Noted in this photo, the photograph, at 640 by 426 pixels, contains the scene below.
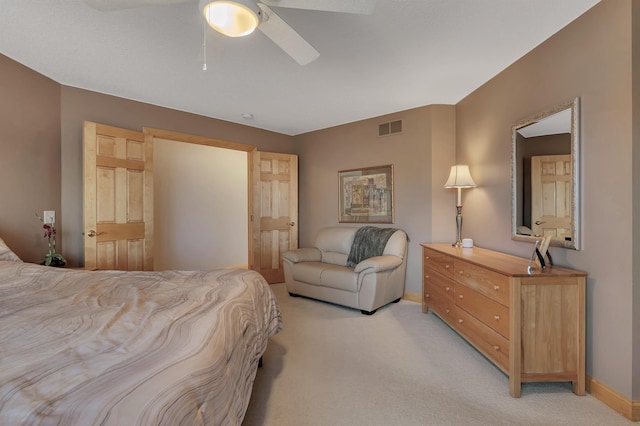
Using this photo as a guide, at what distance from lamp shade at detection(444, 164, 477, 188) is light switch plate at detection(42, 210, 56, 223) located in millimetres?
4078

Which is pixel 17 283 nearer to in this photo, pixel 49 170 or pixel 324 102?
pixel 49 170

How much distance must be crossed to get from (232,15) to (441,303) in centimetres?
292

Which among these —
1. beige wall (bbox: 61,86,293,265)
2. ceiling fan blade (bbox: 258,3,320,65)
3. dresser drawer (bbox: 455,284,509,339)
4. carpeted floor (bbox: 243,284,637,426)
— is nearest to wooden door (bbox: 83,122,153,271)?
beige wall (bbox: 61,86,293,265)

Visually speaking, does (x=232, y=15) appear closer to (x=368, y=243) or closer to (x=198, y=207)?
(x=368, y=243)

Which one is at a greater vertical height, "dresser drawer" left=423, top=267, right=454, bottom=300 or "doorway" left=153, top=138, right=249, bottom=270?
"doorway" left=153, top=138, right=249, bottom=270

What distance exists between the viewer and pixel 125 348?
0.99m

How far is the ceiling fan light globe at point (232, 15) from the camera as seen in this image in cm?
144

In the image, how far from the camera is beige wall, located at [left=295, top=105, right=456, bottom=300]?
12.3 feet

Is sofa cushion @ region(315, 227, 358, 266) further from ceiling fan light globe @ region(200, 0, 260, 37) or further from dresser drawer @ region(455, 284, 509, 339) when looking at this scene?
ceiling fan light globe @ region(200, 0, 260, 37)

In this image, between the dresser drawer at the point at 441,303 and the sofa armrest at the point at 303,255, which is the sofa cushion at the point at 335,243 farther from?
the dresser drawer at the point at 441,303

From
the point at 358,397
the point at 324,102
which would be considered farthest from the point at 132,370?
the point at 324,102

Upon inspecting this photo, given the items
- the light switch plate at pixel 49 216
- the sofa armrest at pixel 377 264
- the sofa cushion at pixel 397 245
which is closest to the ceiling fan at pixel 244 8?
the light switch plate at pixel 49 216

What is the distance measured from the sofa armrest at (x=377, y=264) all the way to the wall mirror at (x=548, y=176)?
1271 millimetres

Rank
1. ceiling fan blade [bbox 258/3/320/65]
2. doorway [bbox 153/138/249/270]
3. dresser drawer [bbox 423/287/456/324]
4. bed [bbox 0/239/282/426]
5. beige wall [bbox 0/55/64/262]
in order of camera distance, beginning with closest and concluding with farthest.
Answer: bed [bbox 0/239/282/426]
ceiling fan blade [bbox 258/3/320/65]
beige wall [bbox 0/55/64/262]
dresser drawer [bbox 423/287/456/324]
doorway [bbox 153/138/249/270]
